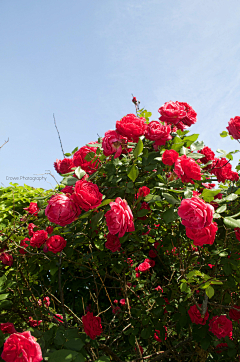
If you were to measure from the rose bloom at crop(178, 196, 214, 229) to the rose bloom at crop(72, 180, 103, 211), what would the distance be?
0.50m

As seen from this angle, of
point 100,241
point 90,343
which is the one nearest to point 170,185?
point 100,241

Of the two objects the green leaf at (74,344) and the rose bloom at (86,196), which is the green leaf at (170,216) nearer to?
the rose bloom at (86,196)

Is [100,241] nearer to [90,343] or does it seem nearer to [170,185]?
[90,343]

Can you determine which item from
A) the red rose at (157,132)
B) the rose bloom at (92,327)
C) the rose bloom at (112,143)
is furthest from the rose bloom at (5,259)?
the red rose at (157,132)

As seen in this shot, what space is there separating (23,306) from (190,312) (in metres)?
1.71

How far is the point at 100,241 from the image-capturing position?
7.45ft

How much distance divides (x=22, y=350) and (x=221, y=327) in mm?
1684

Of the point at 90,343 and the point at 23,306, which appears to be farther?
the point at 23,306

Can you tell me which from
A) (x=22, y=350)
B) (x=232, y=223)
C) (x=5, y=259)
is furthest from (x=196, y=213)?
(x=5, y=259)

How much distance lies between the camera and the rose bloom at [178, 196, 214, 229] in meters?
1.15

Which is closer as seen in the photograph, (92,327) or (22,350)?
(22,350)

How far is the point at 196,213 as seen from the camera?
3.78ft

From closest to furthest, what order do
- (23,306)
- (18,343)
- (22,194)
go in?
(18,343) → (23,306) → (22,194)

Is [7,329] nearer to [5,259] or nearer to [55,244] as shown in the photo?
[55,244]
